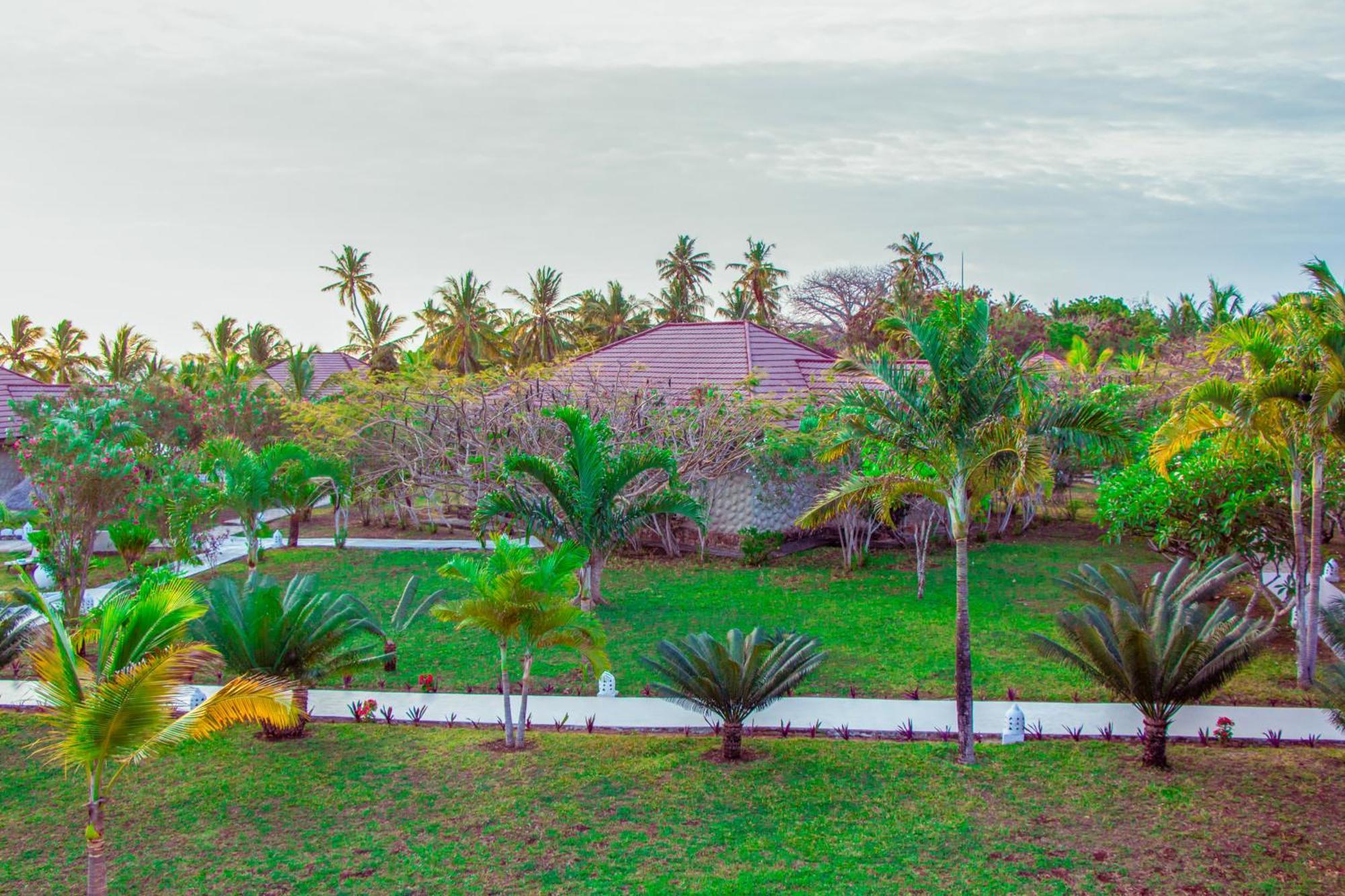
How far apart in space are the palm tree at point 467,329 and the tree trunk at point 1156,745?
36854mm

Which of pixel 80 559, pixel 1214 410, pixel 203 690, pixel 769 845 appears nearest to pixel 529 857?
pixel 769 845

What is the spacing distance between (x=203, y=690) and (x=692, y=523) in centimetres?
1247

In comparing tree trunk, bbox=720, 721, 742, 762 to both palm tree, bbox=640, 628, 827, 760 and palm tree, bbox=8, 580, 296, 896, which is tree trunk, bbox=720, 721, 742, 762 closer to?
palm tree, bbox=640, 628, 827, 760

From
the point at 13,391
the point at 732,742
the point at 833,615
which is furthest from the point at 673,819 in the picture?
the point at 13,391

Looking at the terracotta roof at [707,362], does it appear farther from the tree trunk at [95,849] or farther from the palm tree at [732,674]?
the tree trunk at [95,849]

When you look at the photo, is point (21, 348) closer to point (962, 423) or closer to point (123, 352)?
point (123, 352)

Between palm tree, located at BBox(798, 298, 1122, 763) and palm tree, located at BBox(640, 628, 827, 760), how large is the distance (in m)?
1.86

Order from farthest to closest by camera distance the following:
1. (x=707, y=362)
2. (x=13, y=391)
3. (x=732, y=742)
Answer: (x=13, y=391) → (x=707, y=362) → (x=732, y=742)

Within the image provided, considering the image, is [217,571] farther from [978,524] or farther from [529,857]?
[978,524]

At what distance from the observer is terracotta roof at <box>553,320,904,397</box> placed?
2384 centimetres

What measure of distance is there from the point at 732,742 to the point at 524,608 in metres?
2.72

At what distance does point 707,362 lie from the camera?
25922 mm

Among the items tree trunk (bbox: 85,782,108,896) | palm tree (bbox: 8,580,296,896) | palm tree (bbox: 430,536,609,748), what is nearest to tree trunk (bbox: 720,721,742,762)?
palm tree (bbox: 430,536,609,748)

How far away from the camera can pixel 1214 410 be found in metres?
12.9
